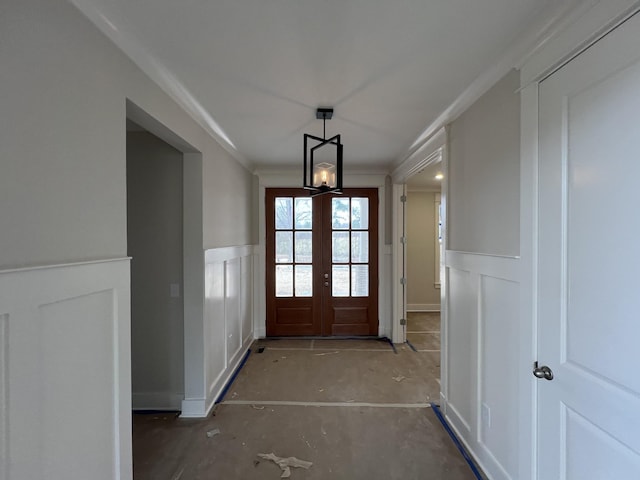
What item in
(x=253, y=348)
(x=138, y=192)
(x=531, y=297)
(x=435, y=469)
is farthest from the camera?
(x=253, y=348)

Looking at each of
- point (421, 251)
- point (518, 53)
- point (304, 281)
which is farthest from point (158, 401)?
point (421, 251)

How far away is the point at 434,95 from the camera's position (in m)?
2.11

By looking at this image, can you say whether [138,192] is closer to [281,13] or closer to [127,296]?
[127,296]

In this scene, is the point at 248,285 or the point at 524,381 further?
the point at 248,285

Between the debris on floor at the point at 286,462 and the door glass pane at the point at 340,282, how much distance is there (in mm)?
2638

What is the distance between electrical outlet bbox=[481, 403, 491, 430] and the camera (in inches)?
75.0

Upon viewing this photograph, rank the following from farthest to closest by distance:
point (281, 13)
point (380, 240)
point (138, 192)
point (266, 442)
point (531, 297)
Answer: point (380, 240) → point (138, 192) → point (266, 442) → point (531, 297) → point (281, 13)

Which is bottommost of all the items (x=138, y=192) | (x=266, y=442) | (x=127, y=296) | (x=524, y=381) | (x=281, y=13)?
(x=266, y=442)

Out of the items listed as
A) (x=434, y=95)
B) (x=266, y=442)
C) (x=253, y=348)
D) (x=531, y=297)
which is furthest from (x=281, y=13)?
(x=253, y=348)

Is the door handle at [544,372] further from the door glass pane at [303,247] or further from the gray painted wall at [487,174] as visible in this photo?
the door glass pane at [303,247]

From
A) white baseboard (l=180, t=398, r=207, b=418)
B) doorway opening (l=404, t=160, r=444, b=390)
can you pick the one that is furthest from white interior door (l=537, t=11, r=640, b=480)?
doorway opening (l=404, t=160, r=444, b=390)

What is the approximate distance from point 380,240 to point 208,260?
2.63 meters

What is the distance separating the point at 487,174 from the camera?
1913 millimetres

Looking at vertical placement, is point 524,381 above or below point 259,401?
above
